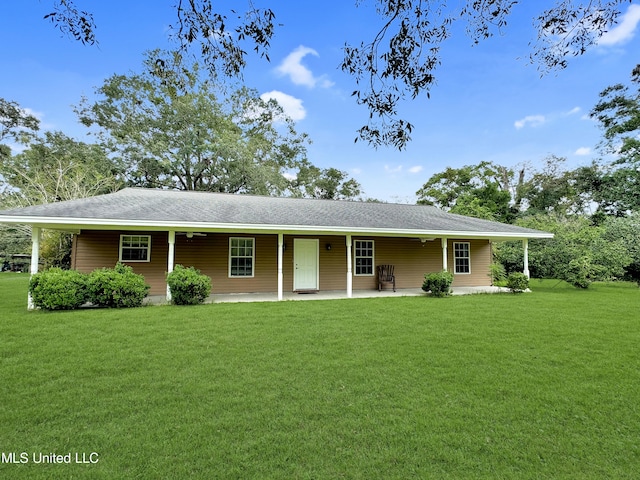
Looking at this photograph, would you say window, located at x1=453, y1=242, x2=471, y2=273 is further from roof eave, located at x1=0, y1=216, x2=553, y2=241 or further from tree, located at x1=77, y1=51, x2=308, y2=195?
tree, located at x1=77, y1=51, x2=308, y2=195

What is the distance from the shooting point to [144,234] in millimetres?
10844

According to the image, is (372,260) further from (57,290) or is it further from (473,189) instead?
(473,189)

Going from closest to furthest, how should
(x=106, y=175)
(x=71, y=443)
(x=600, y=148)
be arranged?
(x=71, y=443)
(x=106, y=175)
(x=600, y=148)

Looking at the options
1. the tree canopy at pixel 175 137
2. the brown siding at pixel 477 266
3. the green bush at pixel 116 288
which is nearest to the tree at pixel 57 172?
the tree canopy at pixel 175 137

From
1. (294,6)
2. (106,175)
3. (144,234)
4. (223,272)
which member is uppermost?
(106,175)

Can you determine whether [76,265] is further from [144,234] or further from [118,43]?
[118,43]

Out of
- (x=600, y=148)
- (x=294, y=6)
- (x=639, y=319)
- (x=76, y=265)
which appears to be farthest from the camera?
(x=600, y=148)

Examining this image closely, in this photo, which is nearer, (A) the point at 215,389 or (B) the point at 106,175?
(A) the point at 215,389

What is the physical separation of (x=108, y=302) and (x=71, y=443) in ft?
21.9

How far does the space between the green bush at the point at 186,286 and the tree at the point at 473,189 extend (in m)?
21.4

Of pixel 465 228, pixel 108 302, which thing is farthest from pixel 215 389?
pixel 465 228

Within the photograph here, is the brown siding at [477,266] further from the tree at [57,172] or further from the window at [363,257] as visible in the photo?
the tree at [57,172]

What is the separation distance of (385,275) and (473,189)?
18.2 meters

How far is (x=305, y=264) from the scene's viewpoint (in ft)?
39.6
